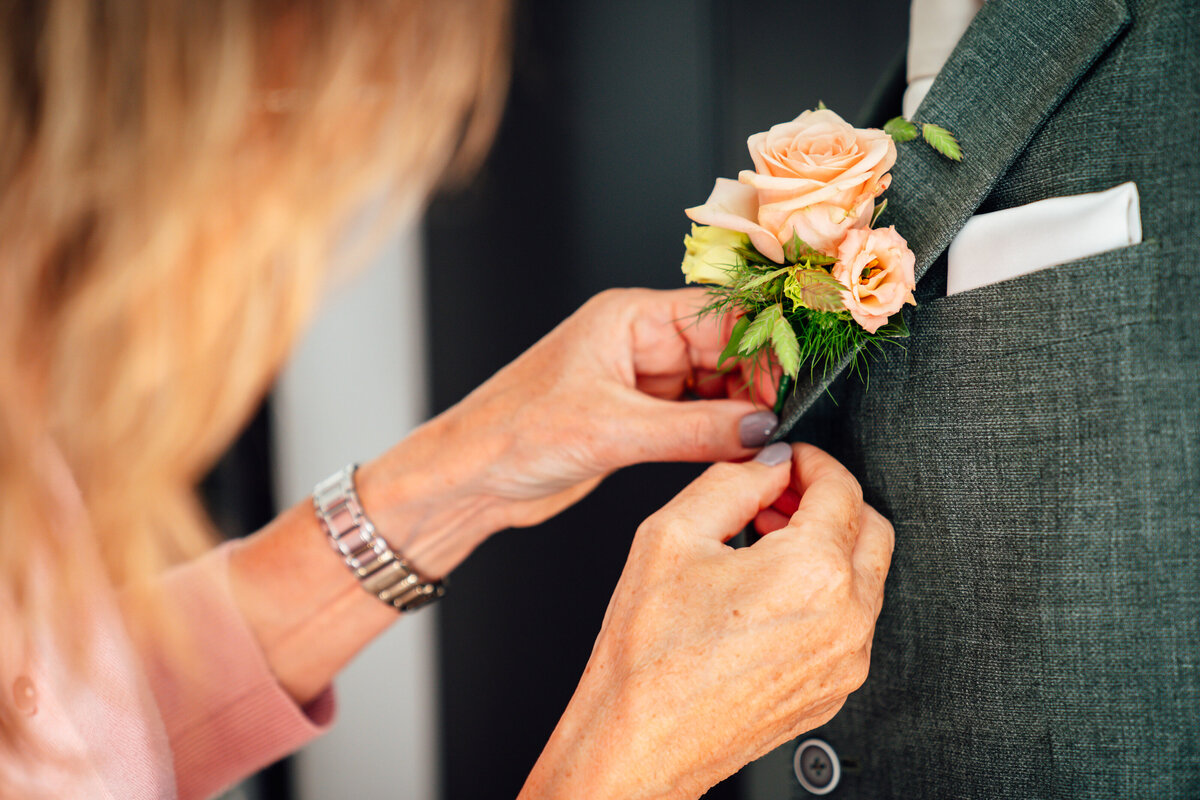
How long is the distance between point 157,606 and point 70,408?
0.93ft

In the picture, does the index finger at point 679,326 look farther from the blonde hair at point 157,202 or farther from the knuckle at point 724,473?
the blonde hair at point 157,202

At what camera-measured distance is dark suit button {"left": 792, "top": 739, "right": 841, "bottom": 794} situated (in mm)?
824

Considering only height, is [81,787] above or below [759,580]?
below

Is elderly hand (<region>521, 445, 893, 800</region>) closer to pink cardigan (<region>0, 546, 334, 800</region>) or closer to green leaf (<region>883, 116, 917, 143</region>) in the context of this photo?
green leaf (<region>883, 116, 917, 143</region>)

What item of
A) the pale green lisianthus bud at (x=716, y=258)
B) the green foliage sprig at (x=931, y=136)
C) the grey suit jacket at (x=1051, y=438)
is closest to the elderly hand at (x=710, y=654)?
the grey suit jacket at (x=1051, y=438)

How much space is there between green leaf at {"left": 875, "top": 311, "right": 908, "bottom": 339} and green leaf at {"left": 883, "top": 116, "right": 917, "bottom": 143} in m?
0.16

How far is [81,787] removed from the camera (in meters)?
0.77

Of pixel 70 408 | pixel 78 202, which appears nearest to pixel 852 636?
pixel 78 202

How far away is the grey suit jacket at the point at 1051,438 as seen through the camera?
573 mm

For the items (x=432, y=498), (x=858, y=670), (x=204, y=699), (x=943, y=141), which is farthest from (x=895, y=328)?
(x=204, y=699)

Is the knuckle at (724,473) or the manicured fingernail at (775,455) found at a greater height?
the knuckle at (724,473)

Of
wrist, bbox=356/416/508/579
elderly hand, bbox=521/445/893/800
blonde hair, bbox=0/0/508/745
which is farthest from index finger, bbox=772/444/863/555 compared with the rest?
blonde hair, bbox=0/0/508/745

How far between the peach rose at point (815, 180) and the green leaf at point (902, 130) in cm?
7

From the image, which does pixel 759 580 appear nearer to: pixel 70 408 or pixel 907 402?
pixel 907 402
